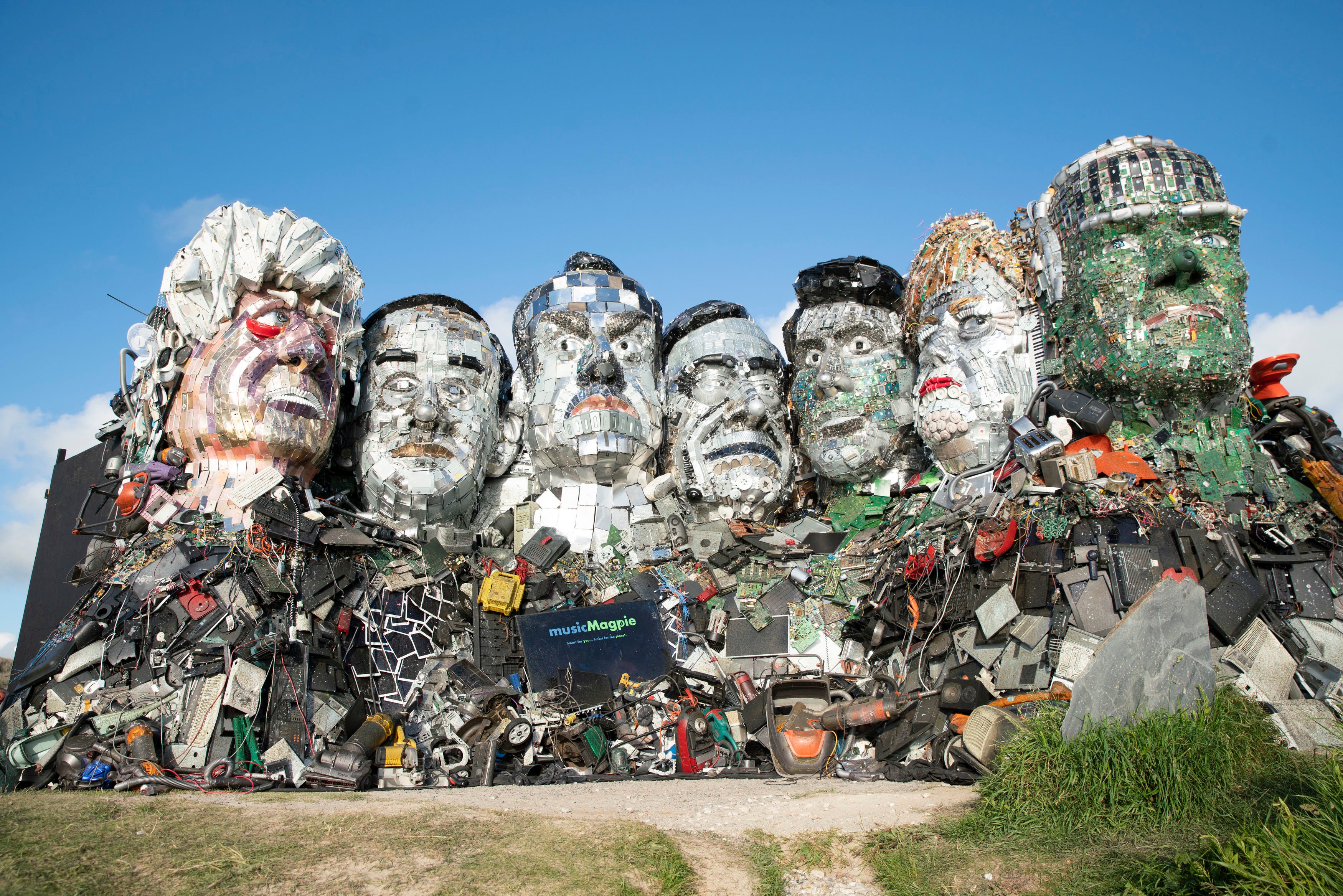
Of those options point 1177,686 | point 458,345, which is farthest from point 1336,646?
point 458,345

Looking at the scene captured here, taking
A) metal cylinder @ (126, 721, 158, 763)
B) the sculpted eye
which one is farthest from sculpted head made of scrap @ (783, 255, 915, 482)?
metal cylinder @ (126, 721, 158, 763)

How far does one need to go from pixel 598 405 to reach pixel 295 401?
11.8 feet

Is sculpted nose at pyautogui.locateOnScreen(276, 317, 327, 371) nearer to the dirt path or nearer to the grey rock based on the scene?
the dirt path

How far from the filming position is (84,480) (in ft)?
42.1

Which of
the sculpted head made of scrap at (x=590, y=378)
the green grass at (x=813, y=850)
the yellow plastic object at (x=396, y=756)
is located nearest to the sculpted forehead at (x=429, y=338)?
the sculpted head made of scrap at (x=590, y=378)

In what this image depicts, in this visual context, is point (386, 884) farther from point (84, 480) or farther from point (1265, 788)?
point (84, 480)

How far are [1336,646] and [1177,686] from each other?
13.6ft

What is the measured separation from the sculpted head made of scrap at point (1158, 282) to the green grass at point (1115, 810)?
4600mm

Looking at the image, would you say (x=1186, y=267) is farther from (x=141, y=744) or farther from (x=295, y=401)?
(x=141, y=744)

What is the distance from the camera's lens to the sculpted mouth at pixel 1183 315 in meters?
9.45

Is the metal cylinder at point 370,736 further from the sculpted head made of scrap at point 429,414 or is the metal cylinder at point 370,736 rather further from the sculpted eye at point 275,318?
the sculpted eye at point 275,318

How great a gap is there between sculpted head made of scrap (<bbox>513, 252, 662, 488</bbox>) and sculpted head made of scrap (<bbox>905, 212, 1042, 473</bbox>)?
358cm

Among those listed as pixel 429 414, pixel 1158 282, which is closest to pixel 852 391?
pixel 1158 282

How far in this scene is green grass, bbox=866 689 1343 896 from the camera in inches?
174
